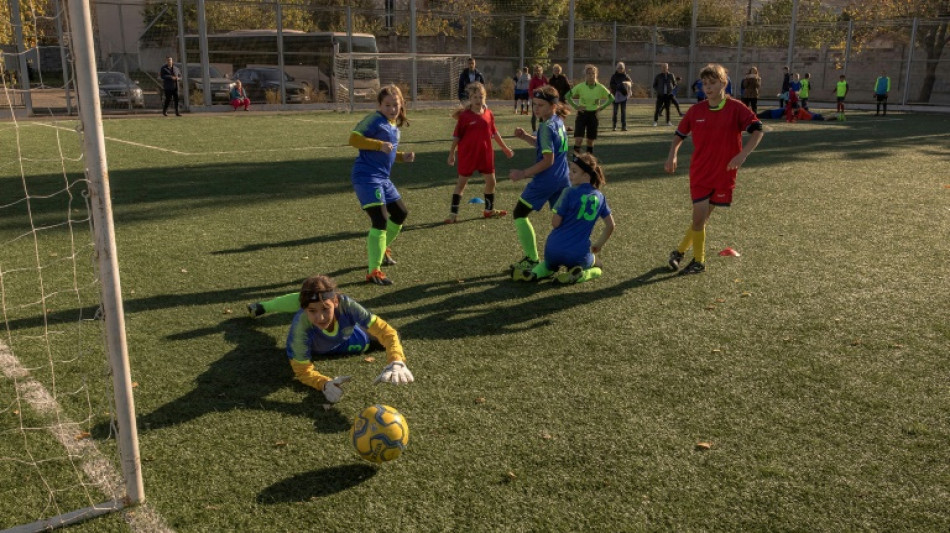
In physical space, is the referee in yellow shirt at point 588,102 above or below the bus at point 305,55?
below

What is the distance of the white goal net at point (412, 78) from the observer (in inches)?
1203

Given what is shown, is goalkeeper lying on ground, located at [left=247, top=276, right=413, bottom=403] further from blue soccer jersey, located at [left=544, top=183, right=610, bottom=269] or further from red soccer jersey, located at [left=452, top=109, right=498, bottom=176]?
red soccer jersey, located at [left=452, top=109, right=498, bottom=176]

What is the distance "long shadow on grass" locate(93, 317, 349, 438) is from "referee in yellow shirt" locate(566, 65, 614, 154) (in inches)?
440

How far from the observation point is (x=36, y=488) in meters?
3.54

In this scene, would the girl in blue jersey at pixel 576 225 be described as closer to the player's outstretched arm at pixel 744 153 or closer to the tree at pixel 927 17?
the player's outstretched arm at pixel 744 153

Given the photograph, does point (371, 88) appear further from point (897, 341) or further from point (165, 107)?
point (897, 341)

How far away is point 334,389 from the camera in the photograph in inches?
172

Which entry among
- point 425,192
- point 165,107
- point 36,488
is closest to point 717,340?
point 36,488

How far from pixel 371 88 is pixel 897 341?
27659mm

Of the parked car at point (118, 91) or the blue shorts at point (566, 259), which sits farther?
the parked car at point (118, 91)

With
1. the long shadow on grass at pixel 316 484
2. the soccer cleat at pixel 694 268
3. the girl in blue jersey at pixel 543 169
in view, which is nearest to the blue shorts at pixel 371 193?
the girl in blue jersey at pixel 543 169

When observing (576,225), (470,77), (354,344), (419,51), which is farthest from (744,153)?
(419,51)

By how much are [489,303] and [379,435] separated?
275 centimetres

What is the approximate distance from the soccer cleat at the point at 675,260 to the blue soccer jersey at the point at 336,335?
11.4 ft
